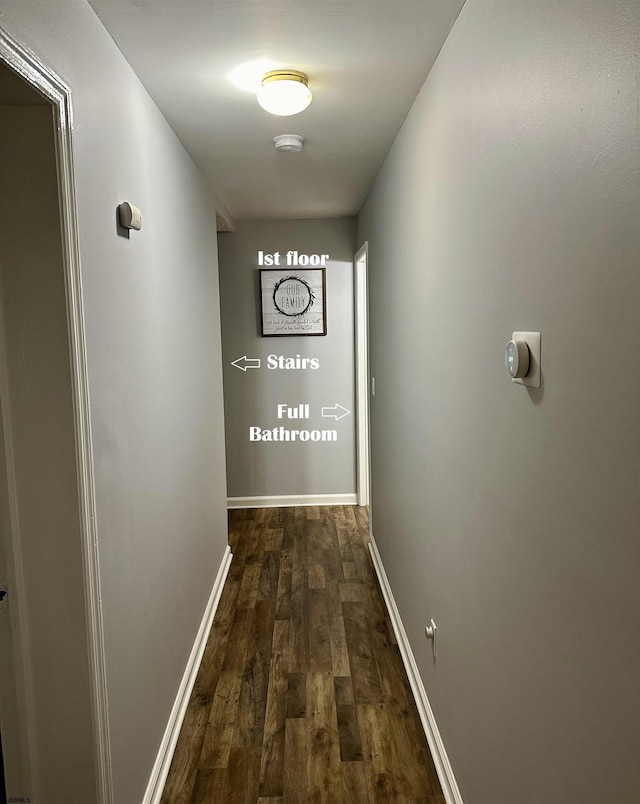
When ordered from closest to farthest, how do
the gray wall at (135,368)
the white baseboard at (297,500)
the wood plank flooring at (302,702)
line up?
the gray wall at (135,368) < the wood plank flooring at (302,702) < the white baseboard at (297,500)

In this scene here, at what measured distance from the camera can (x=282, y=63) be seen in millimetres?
2016

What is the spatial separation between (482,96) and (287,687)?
2358mm

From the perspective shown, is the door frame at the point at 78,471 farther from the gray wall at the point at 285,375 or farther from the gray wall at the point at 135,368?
the gray wall at the point at 285,375

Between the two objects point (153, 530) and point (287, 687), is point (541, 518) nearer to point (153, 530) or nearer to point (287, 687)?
point (153, 530)

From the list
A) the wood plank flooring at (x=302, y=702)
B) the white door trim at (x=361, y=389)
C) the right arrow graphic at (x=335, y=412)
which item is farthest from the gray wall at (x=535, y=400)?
the right arrow graphic at (x=335, y=412)

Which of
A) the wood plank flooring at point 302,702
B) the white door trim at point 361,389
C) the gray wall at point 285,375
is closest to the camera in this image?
the wood plank flooring at point 302,702

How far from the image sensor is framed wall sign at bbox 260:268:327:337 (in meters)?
5.23

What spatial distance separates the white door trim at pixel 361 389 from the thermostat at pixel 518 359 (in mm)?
3709

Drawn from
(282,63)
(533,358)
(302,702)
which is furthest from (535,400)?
(302,702)

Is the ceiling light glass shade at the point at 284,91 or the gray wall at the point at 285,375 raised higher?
the ceiling light glass shade at the point at 284,91

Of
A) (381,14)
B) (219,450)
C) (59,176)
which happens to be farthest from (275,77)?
(219,450)

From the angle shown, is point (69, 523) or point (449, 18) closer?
point (69, 523)

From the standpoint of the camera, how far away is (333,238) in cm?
520

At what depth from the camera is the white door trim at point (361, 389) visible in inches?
199
